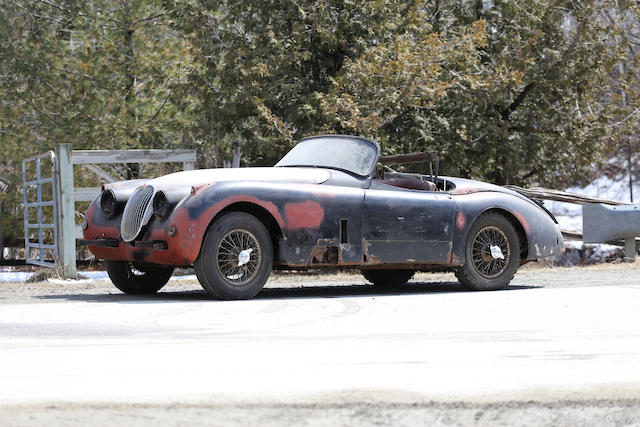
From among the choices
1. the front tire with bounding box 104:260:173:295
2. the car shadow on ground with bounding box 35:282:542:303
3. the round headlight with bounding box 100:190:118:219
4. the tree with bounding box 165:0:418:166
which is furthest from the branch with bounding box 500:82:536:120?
the round headlight with bounding box 100:190:118:219

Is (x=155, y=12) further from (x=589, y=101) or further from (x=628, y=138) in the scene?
(x=628, y=138)

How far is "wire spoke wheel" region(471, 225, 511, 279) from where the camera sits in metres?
10.3

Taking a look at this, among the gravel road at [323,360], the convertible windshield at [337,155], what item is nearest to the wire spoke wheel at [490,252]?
the gravel road at [323,360]

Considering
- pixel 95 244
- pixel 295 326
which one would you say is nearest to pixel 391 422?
pixel 295 326

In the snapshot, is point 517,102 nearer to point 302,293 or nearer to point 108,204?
point 302,293

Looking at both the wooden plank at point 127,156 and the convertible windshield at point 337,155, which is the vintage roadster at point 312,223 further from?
the wooden plank at point 127,156

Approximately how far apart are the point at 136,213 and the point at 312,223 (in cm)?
161

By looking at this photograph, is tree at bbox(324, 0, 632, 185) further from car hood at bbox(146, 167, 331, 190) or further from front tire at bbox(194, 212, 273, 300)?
front tire at bbox(194, 212, 273, 300)

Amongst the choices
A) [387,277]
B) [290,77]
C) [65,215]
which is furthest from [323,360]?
[290,77]

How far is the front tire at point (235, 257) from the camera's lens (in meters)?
8.55

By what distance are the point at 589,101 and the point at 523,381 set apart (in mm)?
19790

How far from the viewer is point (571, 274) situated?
504 inches

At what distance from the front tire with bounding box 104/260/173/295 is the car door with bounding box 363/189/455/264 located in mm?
2136

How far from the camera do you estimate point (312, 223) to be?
29.8 ft
